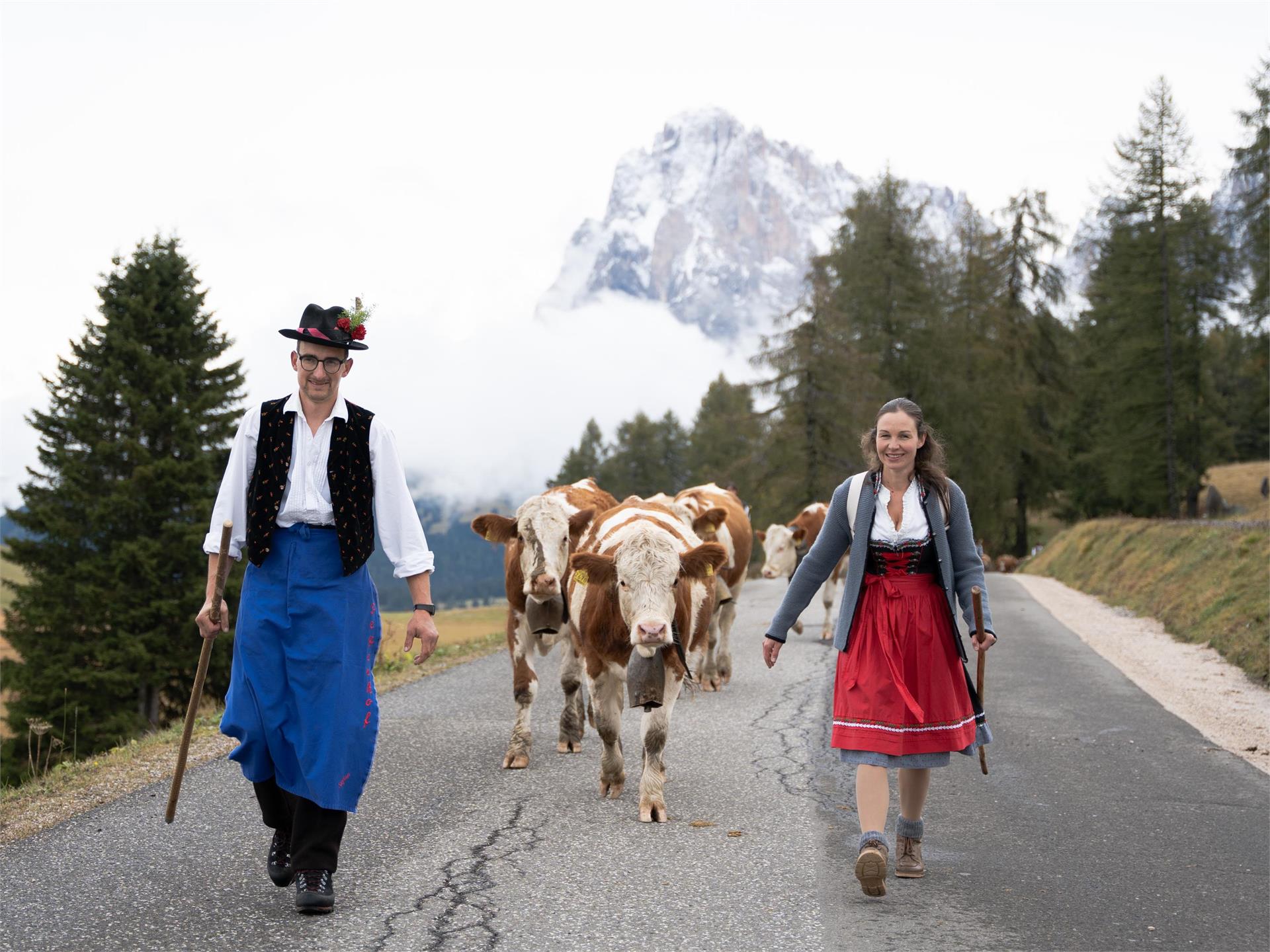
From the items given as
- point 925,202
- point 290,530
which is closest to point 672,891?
point 290,530

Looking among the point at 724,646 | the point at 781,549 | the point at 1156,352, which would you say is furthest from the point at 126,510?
the point at 1156,352

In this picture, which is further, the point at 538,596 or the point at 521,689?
the point at 521,689

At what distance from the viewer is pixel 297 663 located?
454 cm

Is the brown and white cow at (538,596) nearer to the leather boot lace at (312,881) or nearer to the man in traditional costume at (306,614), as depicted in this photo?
the man in traditional costume at (306,614)

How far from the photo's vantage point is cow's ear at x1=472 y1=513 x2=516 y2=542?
7965mm

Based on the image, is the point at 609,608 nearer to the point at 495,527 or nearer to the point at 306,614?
the point at 495,527

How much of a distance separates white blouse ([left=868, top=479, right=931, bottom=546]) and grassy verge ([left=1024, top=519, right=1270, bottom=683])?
28.5 ft

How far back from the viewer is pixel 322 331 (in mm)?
4730

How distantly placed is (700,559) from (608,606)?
0.61 metres

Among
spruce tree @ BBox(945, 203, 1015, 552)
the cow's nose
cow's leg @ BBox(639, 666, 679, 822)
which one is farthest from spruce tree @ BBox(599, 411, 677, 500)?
the cow's nose

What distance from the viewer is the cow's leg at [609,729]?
6.52m

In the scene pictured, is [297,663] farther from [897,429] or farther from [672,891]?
[897,429]

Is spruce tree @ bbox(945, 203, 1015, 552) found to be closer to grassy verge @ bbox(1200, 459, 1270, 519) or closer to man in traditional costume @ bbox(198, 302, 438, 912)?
grassy verge @ bbox(1200, 459, 1270, 519)

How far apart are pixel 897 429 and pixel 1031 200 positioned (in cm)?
5304
